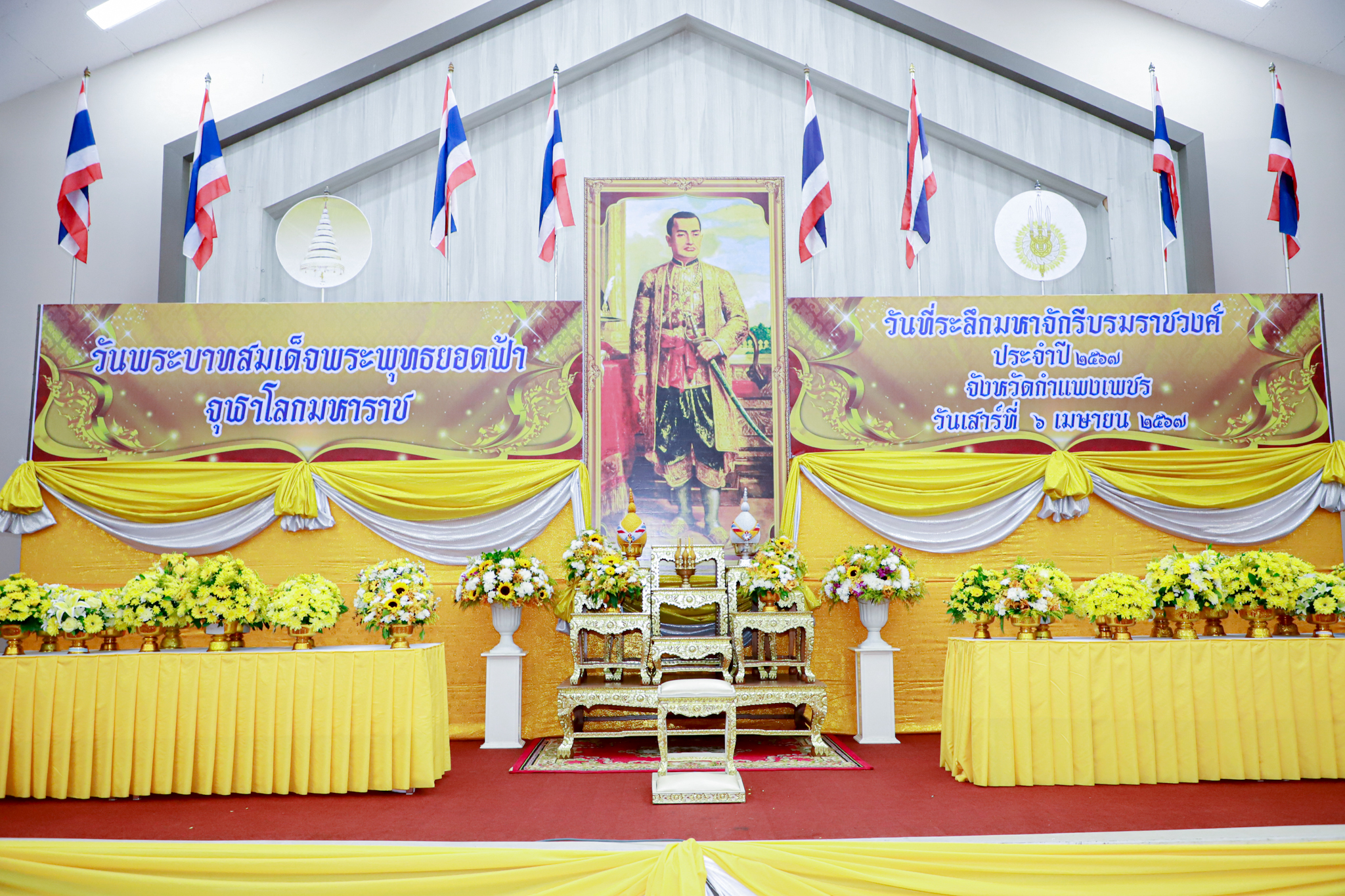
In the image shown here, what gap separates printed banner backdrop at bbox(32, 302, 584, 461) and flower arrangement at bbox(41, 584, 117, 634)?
233 centimetres

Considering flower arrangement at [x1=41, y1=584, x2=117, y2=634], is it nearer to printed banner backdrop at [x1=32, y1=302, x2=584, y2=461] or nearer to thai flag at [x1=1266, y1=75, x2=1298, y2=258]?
printed banner backdrop at [x1=32, y1=302, x2=584, y2=461]

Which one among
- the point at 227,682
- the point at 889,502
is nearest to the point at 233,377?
the point at 227,682

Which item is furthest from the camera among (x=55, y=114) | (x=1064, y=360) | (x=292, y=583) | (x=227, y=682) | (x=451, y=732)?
(x=55, y=114)

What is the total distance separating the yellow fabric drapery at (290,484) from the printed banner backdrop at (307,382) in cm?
13

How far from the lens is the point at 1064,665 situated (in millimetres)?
5523

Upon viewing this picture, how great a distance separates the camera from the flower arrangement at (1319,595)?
5.75 m

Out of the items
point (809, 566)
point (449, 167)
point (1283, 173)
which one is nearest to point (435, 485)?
point (449, 167)

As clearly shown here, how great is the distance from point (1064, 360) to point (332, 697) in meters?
6.62

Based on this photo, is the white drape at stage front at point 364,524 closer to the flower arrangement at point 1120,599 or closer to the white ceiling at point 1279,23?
the flower arrangement at point 1120,599

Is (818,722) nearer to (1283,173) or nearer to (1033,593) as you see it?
(1033,593)

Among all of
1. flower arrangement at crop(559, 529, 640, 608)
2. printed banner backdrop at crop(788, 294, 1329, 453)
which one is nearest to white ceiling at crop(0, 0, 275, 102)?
flower arrangement at crop(559, 529, 640, 608)

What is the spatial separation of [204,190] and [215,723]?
5020 millimetres

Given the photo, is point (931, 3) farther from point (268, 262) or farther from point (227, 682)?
point (227, 682)

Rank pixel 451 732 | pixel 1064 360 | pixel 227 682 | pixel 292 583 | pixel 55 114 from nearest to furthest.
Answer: pixel 227 682 → pixel 292 583 → pixel 451 732 → pixel 1064 360 → pixel 55 114
